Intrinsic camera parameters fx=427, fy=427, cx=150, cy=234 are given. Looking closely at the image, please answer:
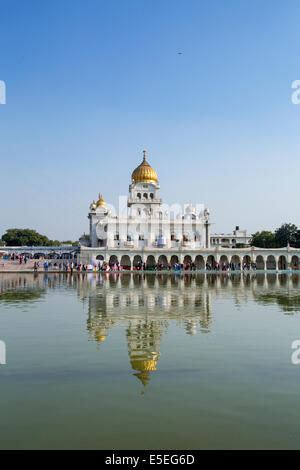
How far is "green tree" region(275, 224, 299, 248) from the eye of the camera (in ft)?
228

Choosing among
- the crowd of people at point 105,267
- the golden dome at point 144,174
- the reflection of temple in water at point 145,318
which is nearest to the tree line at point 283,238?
the crowd of people at point 105,267

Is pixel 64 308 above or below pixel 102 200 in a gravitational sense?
below

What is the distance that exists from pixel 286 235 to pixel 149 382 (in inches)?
2652

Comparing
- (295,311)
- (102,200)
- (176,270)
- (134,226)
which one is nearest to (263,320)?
(295,311)

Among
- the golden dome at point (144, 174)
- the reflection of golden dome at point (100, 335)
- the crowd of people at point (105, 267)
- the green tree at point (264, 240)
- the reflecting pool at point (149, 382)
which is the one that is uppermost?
the golden dome at point (144, 174)

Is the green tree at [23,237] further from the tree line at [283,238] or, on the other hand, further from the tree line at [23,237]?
the tree line at [283,238]

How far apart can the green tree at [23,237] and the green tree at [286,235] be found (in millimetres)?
47218

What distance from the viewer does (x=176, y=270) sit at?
47469 mm

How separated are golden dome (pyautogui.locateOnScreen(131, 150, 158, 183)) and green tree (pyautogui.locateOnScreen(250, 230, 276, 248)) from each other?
→ 2566 centimetres

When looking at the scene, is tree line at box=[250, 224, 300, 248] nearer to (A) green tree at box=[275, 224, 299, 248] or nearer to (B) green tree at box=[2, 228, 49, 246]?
(A) green tree at box=[275, 224, 299, 248]

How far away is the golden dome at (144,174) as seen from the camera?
64.9m

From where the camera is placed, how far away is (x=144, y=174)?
64.9 m
